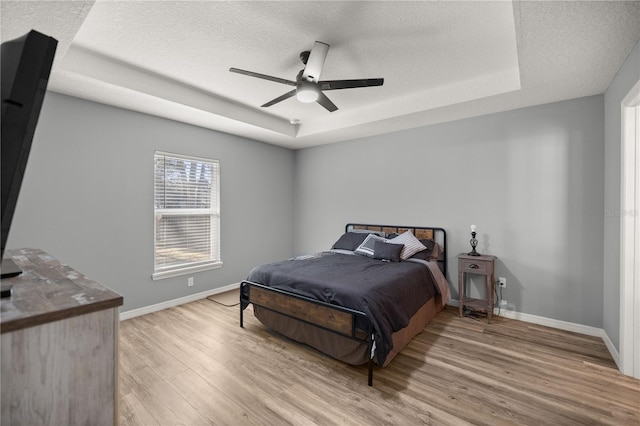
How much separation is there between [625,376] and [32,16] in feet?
16.0

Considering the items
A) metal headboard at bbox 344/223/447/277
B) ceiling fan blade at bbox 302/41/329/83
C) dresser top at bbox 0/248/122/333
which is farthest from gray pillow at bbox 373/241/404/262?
dresser top at bbox 0/248/122/333

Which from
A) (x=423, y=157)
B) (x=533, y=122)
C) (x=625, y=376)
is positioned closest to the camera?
(x=625, y=376)

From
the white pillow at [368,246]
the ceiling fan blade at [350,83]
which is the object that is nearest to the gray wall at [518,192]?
the white pillow at [368,246]

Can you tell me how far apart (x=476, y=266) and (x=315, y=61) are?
2.82m

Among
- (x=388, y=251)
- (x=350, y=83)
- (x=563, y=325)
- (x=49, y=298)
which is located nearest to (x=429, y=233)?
(x=388, y=251)

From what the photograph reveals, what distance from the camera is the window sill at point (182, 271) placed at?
12.1 feet

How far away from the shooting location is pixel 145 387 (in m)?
2.14

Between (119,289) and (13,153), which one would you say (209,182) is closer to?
(119,289)

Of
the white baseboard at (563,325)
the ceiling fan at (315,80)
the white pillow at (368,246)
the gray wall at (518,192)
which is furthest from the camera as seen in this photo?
the white pillow at (368,246)

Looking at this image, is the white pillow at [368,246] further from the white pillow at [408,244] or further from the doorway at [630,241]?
the doorway at [630,241]

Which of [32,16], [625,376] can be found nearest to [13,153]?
[32,16]

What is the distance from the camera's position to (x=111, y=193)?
3.32m

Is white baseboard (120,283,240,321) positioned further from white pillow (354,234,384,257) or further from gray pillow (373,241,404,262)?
gray pillow (373,241,404,262)

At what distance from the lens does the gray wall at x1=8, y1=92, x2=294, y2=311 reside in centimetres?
288
